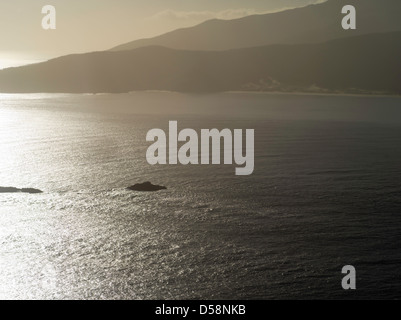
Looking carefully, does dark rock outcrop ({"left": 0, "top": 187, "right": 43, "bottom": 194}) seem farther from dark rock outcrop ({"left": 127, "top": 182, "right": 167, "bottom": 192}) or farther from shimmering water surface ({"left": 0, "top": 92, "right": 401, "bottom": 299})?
dark rock outcrop ({"left": 127, "top": 182, "right": 167, "bottom": 192})

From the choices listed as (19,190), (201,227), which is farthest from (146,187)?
(201,227)

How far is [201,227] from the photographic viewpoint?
47.1 meters

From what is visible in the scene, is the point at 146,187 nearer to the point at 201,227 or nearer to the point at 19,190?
the point at 19,190

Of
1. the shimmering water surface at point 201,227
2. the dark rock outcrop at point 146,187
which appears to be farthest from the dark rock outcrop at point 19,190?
the dark rock outcrop at point 146,187

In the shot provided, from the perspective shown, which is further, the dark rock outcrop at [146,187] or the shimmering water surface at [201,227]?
the dark rock outcrop at [146,187]

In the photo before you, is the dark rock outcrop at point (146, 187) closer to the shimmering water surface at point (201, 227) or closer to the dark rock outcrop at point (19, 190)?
the shimmering water surface at point (201, 227)

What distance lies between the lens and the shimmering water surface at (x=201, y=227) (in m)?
34.9

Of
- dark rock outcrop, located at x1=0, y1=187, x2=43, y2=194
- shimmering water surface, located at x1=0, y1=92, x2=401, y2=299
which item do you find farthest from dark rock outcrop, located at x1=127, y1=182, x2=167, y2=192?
dark rock outcrop, located at x1=0, y1=187, x2=43, y2=194

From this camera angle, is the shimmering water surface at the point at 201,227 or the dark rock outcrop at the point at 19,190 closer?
the shimmering water surface at the point at 201,227

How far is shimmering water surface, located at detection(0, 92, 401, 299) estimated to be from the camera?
3488 cm
